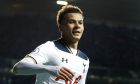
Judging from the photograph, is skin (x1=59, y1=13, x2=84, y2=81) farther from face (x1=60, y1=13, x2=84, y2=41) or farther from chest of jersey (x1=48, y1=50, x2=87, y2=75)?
chest of jersey (x1=48, y1=50, x2=87, y2=75)

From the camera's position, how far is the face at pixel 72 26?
132 inches

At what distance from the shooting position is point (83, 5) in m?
15.5

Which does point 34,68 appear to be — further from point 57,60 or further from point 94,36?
point 94,36

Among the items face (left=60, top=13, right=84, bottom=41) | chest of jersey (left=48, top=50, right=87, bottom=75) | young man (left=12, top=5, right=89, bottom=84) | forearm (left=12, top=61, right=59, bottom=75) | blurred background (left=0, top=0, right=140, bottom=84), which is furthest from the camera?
blurred background (left=0, top=0, right=140, bottom=84)

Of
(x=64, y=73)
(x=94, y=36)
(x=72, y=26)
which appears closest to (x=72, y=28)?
(x=72, y=26)

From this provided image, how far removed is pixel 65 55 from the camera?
11.0ft

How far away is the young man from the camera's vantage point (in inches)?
119

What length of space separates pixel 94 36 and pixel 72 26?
14.1m

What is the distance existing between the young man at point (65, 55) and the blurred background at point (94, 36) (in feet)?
40.0

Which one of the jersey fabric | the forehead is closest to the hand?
the jersey fabric

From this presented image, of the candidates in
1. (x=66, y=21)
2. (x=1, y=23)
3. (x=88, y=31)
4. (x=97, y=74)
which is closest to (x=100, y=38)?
(x=88, y=31)

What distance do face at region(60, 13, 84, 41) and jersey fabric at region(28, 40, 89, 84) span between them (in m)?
0.11

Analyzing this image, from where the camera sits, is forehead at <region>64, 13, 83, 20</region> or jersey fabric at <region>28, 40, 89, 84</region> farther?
forehead at <region>64, 13, 83, 20</region>

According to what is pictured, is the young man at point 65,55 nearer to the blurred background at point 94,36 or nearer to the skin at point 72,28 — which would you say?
the skin at point 72,28
